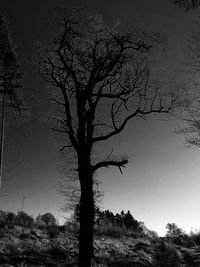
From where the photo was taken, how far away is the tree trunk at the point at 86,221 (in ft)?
36.1

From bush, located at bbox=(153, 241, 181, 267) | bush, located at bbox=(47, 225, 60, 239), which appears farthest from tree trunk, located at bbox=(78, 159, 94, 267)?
bush, located at bbox=(47, 225, 60, 239)

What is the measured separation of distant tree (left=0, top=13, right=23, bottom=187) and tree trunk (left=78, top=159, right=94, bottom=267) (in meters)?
11.1

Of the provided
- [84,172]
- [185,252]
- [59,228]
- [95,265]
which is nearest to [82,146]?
[84,172]

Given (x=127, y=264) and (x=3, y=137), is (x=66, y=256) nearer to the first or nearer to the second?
(x=127, y=264)

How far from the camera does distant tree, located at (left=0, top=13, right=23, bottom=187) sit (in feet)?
72.7

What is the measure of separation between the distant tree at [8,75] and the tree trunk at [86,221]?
11058mm

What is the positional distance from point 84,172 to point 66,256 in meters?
4.71

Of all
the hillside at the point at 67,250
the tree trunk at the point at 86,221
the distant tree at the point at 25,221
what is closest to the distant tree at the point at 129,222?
the distant tree at the point at 25,221

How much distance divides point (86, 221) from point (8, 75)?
14.4 m

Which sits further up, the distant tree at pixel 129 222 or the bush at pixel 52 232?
the distant tree at pixel 129 222

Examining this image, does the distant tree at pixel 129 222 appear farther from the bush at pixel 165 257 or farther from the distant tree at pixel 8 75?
the distant tree at pixel 8 75

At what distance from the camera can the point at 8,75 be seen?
22.8 meters

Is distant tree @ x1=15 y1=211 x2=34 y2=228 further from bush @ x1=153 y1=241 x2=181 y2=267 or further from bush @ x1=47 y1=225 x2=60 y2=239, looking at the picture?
bush @ x1=153 y1=241 x2=181 y2=267

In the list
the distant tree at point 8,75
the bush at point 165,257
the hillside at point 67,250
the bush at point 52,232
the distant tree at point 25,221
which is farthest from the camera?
the distant tree at point 8,75
